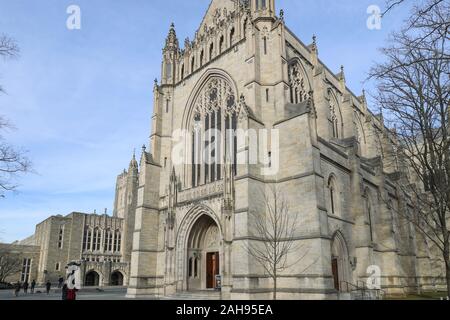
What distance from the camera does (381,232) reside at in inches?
1072

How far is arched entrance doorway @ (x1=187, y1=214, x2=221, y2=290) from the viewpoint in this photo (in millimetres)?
24094

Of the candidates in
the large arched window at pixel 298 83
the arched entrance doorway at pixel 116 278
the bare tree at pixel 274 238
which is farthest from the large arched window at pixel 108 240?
the bare tree at pixel 274 238

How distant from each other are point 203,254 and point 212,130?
30.0ft

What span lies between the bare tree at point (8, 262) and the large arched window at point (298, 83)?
43.2m

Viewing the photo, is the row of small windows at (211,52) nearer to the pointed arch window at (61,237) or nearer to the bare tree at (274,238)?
the bare tree at (274,238)

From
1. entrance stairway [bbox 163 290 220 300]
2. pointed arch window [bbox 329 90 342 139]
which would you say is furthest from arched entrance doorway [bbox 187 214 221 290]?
pointed arch window [bbox 329 90 342 139]

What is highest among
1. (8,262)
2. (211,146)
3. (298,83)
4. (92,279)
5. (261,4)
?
(261,4)

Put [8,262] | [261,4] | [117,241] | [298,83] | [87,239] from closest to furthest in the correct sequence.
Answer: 1. [261,4]
2. [298,83]
3. [8,262]
4. [87,239]
5. [117,241]

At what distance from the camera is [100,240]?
55.0 m

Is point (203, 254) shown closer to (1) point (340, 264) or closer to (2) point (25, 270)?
(1) point (340, 264)

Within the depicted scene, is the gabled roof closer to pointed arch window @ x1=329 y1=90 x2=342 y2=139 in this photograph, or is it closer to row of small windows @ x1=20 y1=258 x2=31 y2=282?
pointed arch window @ x1=329 y1=90 x2=342 y2=139

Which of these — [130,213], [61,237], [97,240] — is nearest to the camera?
[61,237]

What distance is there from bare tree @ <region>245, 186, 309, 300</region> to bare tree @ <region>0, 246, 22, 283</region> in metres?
41.7

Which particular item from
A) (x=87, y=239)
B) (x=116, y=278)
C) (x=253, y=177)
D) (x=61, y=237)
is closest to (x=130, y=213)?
(x=87, y=239)
